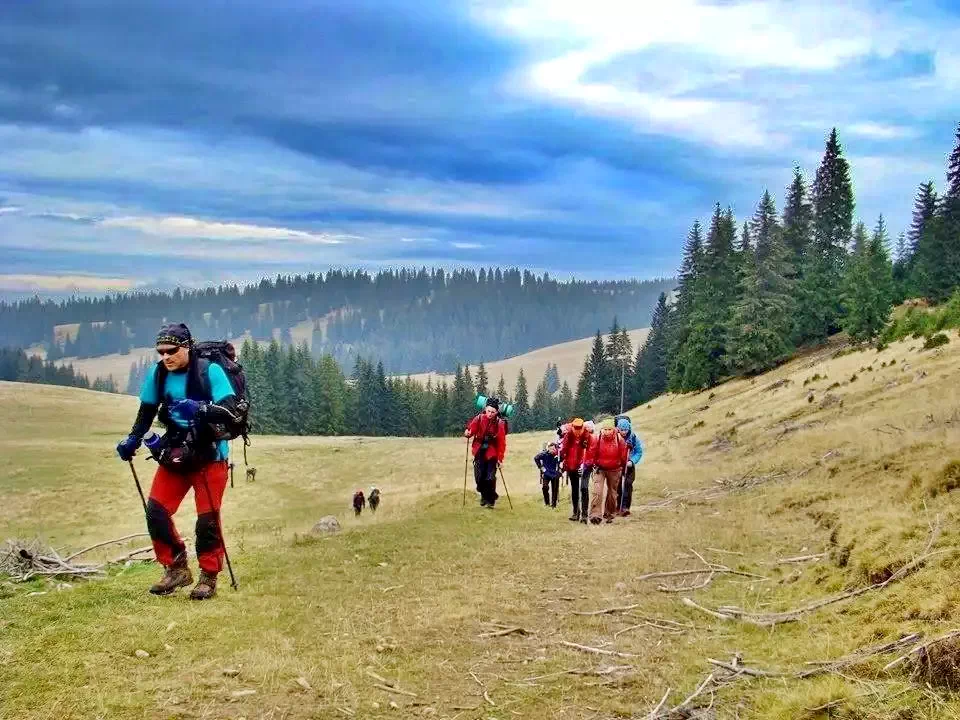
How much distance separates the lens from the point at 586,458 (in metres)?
16.2

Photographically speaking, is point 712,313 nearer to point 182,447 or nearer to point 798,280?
point 798,280

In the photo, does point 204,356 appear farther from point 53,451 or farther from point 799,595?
point 53,451

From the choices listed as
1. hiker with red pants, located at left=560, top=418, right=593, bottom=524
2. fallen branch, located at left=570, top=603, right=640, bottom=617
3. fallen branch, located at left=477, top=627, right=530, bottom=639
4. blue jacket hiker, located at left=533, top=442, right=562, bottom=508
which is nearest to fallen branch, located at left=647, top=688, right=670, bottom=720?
fallen branch, located at left=477, top=627, right=530, bottom=639

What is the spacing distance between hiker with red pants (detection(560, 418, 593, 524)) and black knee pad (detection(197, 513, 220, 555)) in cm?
988

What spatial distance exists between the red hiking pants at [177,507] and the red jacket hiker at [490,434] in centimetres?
944

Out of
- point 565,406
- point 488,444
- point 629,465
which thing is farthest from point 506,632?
point 565,406

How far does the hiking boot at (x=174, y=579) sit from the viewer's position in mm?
8047

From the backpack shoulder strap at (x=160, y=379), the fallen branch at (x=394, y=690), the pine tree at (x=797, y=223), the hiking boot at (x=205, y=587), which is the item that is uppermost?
the pine tree at (x=797, y=223)

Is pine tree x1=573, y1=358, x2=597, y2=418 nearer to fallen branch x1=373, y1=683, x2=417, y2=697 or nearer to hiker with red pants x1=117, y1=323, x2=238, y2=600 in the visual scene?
hiker with red pants x1=117, y1=323, x2=238, y2=600

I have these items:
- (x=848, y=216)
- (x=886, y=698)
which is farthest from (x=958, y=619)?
(x=848, y=216)

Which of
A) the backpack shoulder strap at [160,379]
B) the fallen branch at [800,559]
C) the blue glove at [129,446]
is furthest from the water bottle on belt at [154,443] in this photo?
the fallen branch at [800,559]

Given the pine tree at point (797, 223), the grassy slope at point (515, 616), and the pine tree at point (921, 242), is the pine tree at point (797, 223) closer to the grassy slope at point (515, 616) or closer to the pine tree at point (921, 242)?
the pine tree at point (921, 242)

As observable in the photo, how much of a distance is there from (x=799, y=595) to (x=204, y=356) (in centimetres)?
765

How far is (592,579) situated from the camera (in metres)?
A: 10.1
